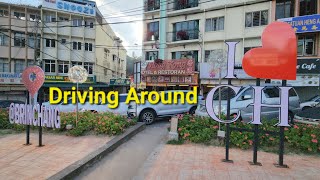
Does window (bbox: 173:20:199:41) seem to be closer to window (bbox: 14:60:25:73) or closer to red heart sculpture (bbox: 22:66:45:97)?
window (bbox: 14:60:25:73)

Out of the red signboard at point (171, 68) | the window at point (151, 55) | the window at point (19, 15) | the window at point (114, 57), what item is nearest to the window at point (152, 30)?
the window at point (151, 55)

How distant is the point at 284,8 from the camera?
1920cm

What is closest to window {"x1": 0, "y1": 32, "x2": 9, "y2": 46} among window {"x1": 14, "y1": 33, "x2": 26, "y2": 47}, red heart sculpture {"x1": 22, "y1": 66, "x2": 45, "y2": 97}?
window {"x1": 14, "y1": 33, "x2": 26, "y2": 47}

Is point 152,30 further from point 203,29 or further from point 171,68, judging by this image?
point 203,29

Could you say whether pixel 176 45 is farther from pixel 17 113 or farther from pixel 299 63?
pixel 17 113

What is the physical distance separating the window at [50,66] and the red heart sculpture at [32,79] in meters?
22.9

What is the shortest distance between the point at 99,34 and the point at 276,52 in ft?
96.7

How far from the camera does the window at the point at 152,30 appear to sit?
25984mm

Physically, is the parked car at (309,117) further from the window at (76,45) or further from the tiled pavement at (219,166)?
the window at (76,45)

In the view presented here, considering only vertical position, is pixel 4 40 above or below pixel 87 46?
below

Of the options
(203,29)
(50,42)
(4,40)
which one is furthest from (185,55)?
(4,40)

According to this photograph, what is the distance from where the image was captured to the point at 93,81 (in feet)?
100

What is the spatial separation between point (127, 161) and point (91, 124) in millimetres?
3113

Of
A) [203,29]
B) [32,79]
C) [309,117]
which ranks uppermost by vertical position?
[203,29]
